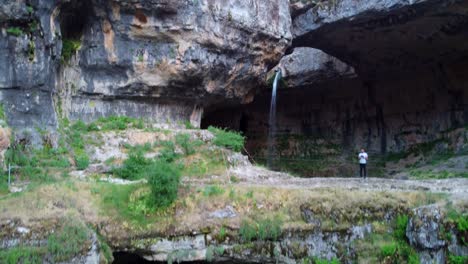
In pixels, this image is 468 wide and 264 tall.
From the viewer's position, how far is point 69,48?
1923 cm

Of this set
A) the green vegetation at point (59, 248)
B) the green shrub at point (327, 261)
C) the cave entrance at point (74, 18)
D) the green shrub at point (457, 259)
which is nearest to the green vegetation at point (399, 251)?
the green shrub at point (457, 259)

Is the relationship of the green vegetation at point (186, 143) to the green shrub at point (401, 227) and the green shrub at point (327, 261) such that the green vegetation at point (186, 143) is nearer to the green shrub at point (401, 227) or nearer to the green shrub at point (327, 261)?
the green shrub at point (327, 261)

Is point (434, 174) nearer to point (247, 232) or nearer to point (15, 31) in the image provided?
point (247, 232)

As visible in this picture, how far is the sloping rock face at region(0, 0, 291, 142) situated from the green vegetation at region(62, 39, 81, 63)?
0.06 metres

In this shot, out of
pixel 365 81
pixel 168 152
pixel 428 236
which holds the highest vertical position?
pixel 365 81

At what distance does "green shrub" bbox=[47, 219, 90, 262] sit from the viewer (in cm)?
996

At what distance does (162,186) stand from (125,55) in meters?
9.66

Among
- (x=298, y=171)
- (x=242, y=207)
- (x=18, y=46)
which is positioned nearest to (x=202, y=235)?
(x=242, y=207)

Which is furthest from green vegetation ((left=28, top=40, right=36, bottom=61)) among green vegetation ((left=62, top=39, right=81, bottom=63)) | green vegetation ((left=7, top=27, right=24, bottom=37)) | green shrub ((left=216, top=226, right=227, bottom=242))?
green shrub ((left=216, top=226, right=227, bottom=242))

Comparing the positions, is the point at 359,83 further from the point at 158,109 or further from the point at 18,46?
the point at 18,46

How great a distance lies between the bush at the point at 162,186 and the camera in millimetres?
11570

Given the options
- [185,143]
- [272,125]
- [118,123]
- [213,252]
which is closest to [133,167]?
[185,143]

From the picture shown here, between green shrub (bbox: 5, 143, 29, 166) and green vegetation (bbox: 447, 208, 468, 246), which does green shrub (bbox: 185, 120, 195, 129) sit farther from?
green vegetation (bbox: 447, 208, 468, 246)

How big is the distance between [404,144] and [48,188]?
23.2 meters
